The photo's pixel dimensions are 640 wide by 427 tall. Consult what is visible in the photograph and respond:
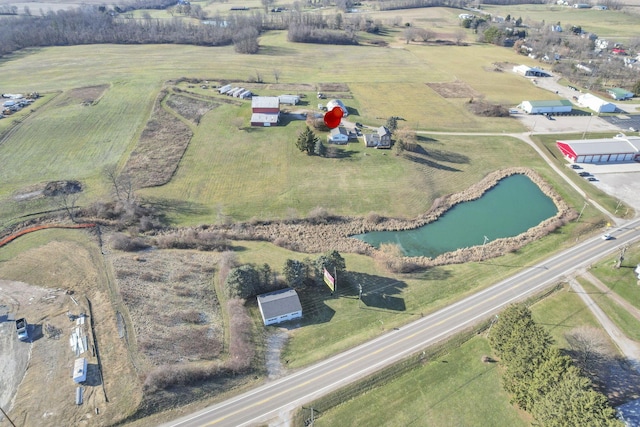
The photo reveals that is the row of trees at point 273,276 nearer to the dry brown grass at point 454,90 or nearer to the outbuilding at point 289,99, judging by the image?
the outbuilding at point 289,99

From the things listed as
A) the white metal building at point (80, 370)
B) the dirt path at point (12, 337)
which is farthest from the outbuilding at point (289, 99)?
the white metal building at point (80, 370)

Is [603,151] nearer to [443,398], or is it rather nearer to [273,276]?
[443,398]

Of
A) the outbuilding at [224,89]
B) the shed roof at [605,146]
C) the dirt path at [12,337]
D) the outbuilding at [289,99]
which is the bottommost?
the dirt path at [12,337]

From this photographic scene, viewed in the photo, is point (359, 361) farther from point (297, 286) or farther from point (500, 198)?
point (500, 198)

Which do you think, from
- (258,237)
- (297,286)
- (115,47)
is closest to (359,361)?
(297,286)

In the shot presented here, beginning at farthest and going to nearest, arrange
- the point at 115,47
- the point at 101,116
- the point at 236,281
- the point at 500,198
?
the point at 115,47
the point at 101,116
the point at 500,198
the point at 236,281

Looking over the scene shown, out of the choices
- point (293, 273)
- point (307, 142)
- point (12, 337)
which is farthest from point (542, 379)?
point (307, 142)
